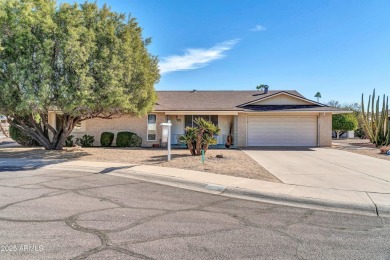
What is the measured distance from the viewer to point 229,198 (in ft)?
23.6

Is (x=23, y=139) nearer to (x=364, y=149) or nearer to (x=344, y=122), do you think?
(x=364, y=149)

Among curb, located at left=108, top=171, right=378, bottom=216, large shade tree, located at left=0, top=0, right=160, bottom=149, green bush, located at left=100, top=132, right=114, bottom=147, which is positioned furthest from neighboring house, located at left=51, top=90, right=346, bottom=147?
curb, located at left=108, top=171, right=378, bottom=216

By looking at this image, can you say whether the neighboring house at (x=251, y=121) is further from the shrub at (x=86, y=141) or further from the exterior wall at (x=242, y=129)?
the shrub at (x=86, y=141)

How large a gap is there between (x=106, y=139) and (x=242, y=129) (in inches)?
384

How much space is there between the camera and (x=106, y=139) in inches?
834

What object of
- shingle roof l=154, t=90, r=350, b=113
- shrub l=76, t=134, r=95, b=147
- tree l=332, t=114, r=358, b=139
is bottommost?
shrub l=76, t=134, r=95, b=147

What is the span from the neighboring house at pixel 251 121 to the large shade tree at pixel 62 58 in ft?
22.5

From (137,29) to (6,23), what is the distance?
20.2ft

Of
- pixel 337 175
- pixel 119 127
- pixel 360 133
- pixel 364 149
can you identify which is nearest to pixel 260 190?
pixel 337 175

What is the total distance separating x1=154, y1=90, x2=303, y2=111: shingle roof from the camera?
22.0 meters

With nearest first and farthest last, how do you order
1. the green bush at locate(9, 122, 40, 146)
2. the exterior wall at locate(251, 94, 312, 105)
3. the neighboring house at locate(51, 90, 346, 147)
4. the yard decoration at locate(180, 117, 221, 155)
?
the yard decoration at locate(180, 117, 221, 155) < the green bush at locate(9, 122, 40, 146) < the neighboring house at locate(51, 90, 346, 147) < the exterior wall at locate(251, 94, 312, 105)

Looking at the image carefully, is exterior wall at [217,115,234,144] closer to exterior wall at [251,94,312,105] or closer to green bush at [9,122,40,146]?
exterior wall at [251,94,312,105]

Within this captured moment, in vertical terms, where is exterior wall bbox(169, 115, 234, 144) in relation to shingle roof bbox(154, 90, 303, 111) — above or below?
below

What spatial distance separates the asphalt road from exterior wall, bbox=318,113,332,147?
56.6ft
